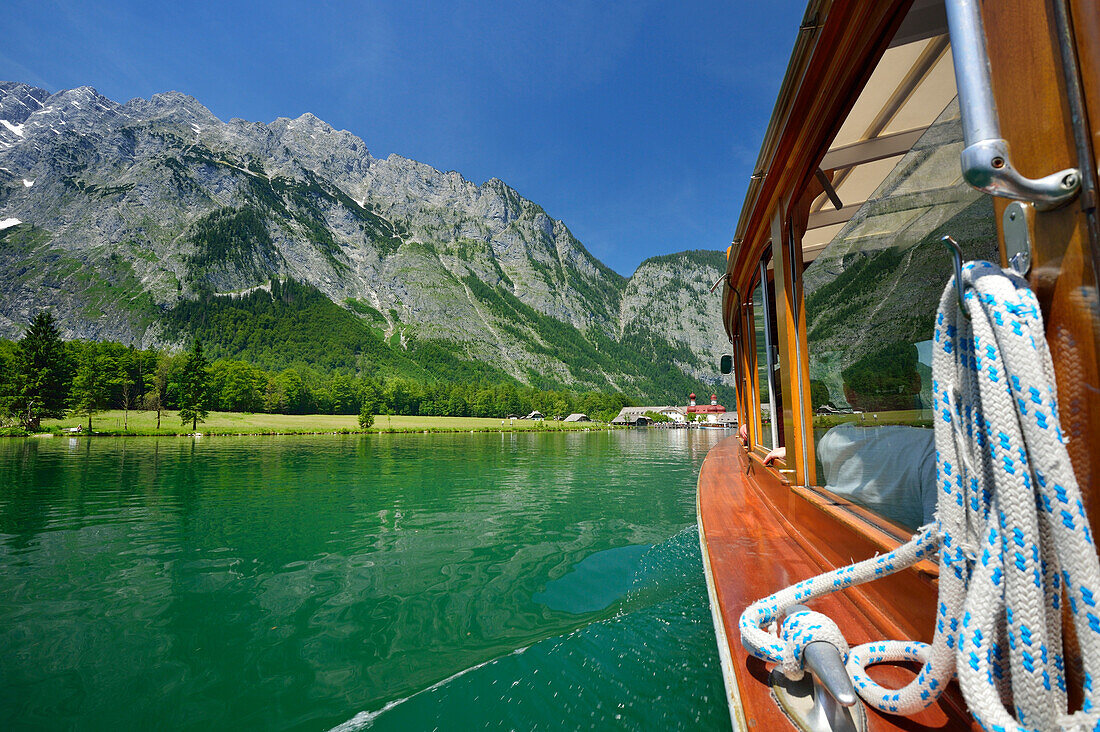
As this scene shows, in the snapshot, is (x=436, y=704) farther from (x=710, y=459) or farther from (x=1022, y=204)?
(x=710, y=459)

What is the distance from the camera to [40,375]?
39156 mm

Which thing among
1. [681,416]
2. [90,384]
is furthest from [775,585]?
[681,416]

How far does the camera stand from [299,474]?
41.7 ft

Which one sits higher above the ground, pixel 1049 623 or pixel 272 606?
pixel 1049 623

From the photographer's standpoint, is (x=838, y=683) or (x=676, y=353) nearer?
(x=838, y=683)

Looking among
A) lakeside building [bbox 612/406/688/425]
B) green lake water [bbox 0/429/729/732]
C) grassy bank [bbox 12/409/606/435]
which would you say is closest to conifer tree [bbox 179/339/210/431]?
grassy bank [bbox 12/409/606/435]

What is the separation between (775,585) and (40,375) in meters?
55.7

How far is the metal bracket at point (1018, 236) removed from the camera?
3.13 feet

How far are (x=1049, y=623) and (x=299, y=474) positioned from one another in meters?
14.1

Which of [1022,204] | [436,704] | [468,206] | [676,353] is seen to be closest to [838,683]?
[1022,204]

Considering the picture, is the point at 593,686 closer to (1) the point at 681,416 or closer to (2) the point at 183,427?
(2) the point at 183,427

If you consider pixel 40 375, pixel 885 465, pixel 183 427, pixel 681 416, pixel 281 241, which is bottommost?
pixel 681 416

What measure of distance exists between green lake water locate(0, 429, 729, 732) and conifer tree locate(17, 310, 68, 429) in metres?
44.5

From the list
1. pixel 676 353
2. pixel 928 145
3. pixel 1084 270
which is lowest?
pixel 1084 270
